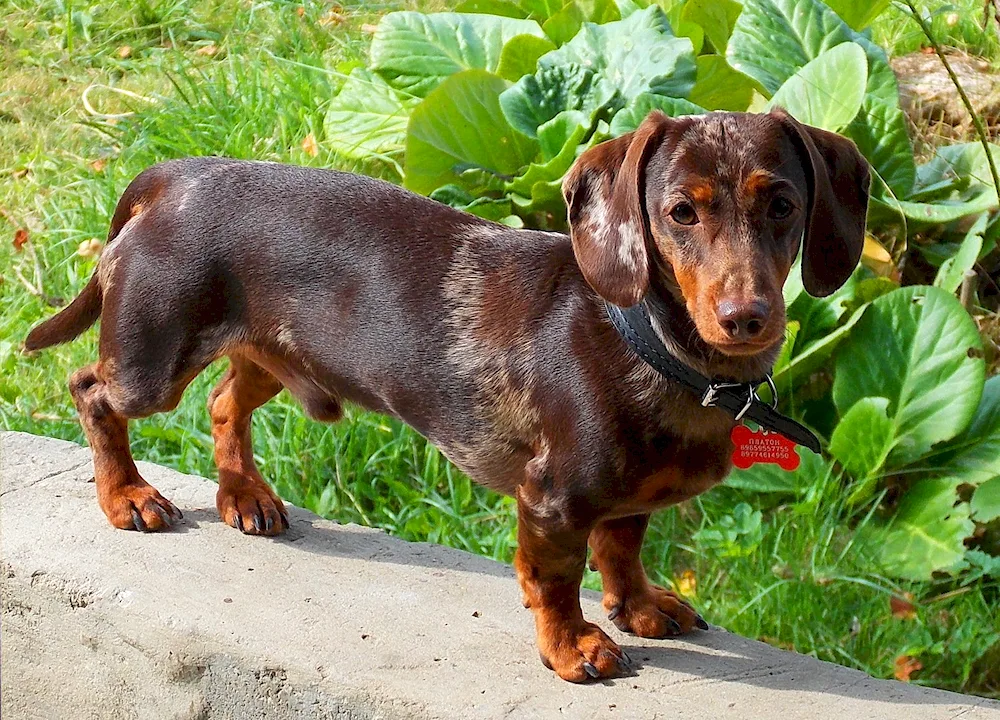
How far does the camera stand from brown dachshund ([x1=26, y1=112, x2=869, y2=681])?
229cm

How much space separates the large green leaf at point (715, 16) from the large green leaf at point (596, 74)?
1.05ft

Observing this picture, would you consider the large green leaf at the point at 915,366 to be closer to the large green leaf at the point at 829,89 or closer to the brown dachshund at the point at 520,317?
the large green leaf at the point at 829,89

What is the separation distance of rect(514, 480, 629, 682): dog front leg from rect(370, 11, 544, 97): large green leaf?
218 centimetres

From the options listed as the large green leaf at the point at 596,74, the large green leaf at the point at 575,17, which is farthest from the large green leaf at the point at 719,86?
the large green leaf at the point at 575,17

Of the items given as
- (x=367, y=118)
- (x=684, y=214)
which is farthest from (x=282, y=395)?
(x=684, y=214)

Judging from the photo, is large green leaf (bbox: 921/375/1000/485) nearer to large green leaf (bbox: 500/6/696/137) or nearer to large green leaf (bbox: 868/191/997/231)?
large green leaf (bbox: 868/191/997/231)

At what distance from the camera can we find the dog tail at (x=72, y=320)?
328 cm

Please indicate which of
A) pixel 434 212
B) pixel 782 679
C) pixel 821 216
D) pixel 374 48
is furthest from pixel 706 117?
pixel 374 48

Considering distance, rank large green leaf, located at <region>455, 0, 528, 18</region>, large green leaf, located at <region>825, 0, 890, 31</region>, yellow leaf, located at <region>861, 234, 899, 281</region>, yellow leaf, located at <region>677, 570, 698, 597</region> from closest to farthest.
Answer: yellow leaf, located at <region>677, 570, 698, 597</region>
yellow leaf, located at <region>861, 234, 899, 281</region>
large green leaf, located at <region>825, 0, 890, 31</region>
large green leaf, located at <region>455, 0, 528, 18</region>

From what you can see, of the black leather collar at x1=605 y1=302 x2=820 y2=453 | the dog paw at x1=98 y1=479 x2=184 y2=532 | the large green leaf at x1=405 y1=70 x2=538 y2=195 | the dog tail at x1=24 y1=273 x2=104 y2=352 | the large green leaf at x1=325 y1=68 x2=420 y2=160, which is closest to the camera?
the black leather collar at x1=605 y1=302 x2=820 y2=453

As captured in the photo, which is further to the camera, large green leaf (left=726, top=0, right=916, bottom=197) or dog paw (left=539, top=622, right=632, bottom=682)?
large green leaf (left=726, top=0, right=916, bottom=197)

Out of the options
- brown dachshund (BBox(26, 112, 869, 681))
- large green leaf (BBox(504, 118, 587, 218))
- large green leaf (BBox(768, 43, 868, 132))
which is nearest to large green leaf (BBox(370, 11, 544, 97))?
large green leaf (BBox(504, 118, 587, 218))

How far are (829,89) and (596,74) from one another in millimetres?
757

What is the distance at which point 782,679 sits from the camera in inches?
105
